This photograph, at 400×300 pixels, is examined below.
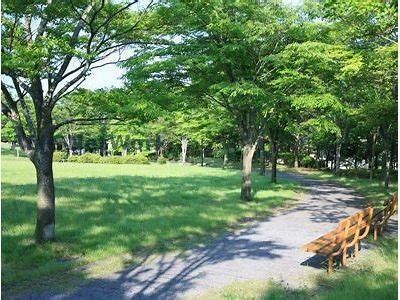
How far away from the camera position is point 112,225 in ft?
42.8

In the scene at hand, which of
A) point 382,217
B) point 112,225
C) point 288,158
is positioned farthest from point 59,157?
point 382,217

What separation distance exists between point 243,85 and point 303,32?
3.52 m

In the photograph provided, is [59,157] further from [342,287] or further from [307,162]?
[342,287]

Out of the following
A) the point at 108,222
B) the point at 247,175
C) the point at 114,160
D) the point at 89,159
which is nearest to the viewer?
the point at 108,222

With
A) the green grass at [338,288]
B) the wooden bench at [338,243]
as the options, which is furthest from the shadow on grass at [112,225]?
the wooden bench at [338,243]

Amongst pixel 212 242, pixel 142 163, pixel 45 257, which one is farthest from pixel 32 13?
pixel 142 163

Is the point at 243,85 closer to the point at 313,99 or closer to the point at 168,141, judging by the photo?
the point at 313,99

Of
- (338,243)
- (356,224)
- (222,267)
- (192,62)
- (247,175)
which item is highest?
(192,62)

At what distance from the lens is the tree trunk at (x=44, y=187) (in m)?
10.7

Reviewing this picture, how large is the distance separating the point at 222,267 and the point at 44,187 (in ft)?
15.7

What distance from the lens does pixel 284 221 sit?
1484 cm

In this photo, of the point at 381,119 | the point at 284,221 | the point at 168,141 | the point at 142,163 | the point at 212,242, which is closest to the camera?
the point at 212,242

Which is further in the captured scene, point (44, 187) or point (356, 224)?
point (44, 187)

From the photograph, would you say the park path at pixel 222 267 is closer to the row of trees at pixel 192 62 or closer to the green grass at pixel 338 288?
the green grass at pixel 338 288
